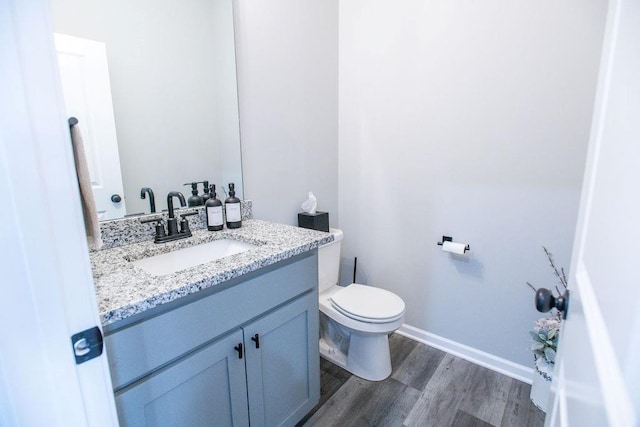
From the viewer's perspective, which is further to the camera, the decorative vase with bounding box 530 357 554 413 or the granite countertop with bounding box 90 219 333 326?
the decorative vase with bounding box 530 357 554 413

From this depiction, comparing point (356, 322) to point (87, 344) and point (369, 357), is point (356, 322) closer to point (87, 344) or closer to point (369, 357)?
point (369, 357)

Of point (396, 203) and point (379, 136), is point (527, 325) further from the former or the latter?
point (379, 136)

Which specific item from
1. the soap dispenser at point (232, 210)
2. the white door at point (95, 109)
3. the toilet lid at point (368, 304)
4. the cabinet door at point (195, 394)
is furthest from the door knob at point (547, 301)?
the white door at point (95, 109)

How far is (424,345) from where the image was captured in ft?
6.93

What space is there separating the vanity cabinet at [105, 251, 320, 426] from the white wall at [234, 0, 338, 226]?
2.29ft

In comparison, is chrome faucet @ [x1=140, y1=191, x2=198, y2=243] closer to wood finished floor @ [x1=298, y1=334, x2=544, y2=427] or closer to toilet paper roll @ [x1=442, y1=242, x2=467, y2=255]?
wood finished floor @ [x1=298, y1=334, x2=544, y2=427]

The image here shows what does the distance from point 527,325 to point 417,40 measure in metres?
1.75

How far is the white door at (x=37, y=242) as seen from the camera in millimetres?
406

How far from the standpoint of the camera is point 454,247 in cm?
183

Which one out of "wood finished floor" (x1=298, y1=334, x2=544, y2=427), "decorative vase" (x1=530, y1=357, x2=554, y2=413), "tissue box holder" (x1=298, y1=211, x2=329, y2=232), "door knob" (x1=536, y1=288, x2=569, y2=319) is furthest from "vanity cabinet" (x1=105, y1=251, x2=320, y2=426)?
"decorative vase" (x1=530, y1=357, x2=554, y2=413)

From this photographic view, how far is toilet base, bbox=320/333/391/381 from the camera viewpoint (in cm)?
179

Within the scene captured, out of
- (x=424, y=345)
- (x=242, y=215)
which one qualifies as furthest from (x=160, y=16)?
(x=424, y=345)

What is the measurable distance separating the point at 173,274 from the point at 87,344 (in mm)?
458

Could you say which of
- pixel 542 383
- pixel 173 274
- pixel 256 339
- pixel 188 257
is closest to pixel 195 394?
pixel 256 339
